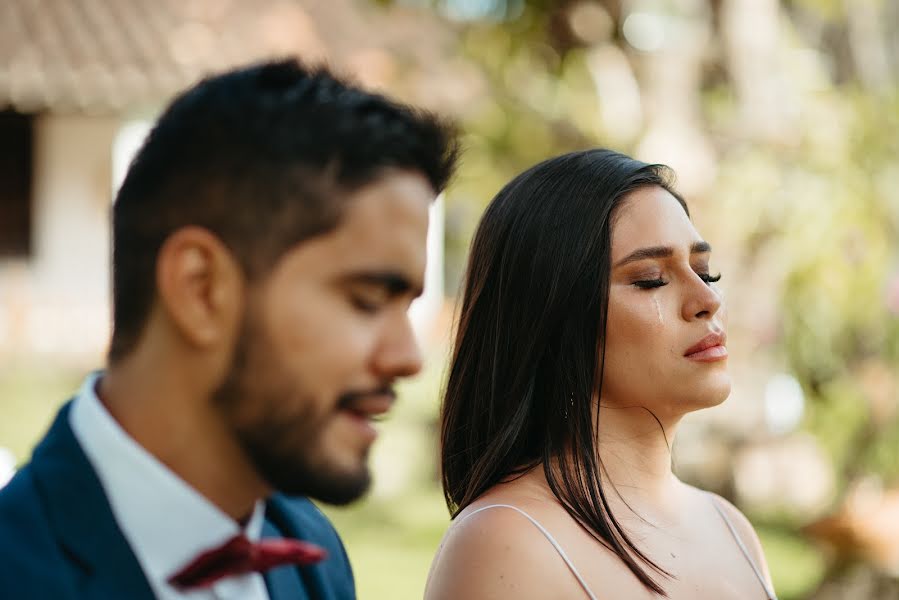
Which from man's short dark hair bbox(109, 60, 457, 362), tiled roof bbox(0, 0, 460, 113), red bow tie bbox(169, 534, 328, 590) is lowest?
red bow tie bbox(169, 534, 328, 590)

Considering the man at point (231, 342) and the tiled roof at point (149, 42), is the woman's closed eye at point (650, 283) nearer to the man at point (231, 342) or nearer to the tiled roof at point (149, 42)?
the man at point (231, 342)

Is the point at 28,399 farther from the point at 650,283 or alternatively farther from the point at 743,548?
the point at 650,283

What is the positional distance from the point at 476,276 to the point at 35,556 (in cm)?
119

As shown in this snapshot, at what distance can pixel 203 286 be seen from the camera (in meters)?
1.38

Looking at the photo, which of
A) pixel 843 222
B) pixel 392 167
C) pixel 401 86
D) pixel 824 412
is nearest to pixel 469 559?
pixel 392 167

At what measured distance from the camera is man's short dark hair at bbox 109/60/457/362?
1381 millimetres

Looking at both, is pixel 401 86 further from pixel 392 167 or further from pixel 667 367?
pixel 392 167

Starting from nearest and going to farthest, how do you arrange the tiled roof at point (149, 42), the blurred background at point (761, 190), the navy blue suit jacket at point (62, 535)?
the navy blue suit jacket at point (62, 535) < the blurred background at point (761, 190) < the tiled roof at point (149, 42)

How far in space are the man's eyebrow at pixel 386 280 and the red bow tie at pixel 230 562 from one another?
37 cm

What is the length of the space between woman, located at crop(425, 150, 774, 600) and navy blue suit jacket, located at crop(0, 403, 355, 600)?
777mm

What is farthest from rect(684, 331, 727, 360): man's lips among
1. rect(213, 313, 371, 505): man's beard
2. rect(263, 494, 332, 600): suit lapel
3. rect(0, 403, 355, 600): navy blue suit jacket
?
rect(0, 403, 355, 600): navy blue suit jacket

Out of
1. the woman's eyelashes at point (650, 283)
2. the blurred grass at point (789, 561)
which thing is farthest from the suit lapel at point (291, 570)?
the blurred grass at point (789, 561)

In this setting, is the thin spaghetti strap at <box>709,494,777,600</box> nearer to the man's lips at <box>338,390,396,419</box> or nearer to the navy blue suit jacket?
the man's lips at <box>338,390,396,419</box>

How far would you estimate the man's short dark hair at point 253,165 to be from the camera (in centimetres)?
138
